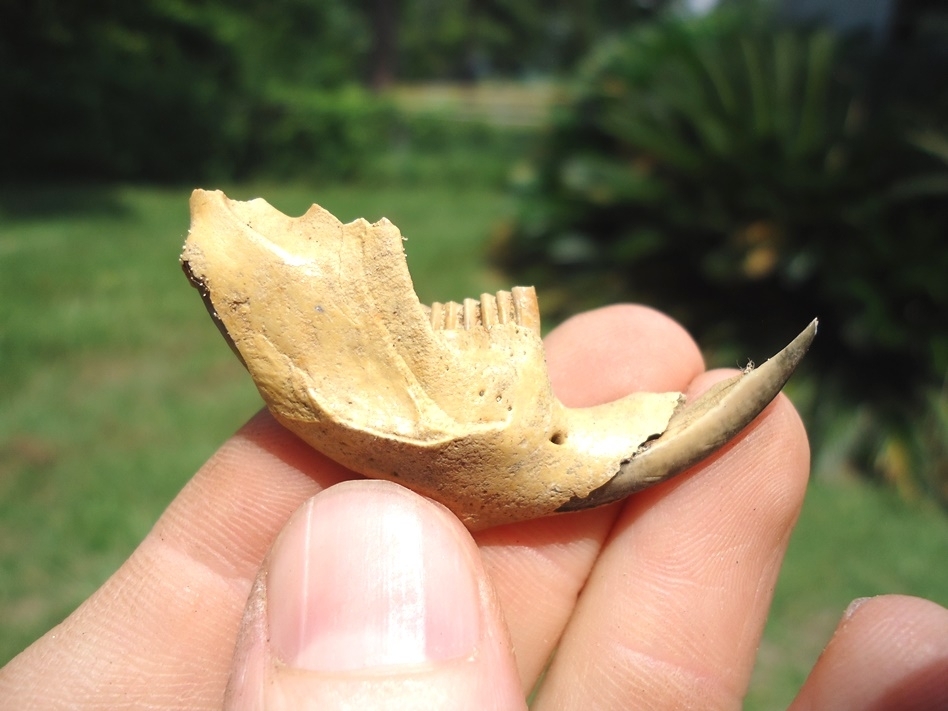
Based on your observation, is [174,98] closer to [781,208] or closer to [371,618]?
[781,208]

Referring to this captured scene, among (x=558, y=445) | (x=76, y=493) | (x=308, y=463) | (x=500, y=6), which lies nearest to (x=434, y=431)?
(x=558, y=445)

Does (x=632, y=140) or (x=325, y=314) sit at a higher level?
(x=325, y=314)

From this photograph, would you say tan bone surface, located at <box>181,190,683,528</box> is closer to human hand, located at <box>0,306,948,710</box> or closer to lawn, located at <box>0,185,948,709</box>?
human hand, located at <box>0,306,948,710</box>

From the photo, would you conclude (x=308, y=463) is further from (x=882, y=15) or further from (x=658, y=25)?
(x=882, y=15)

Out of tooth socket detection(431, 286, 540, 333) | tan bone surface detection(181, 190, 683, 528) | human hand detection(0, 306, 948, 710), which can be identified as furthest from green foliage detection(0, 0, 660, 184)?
tooth socket detection(431, 286, 540, 333)

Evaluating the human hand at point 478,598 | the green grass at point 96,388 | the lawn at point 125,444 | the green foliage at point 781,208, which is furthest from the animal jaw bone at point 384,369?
the green foliage at point 781,208

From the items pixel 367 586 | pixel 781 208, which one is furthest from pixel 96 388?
pixel 781 208

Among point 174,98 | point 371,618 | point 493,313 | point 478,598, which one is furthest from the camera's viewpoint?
point 174,98
